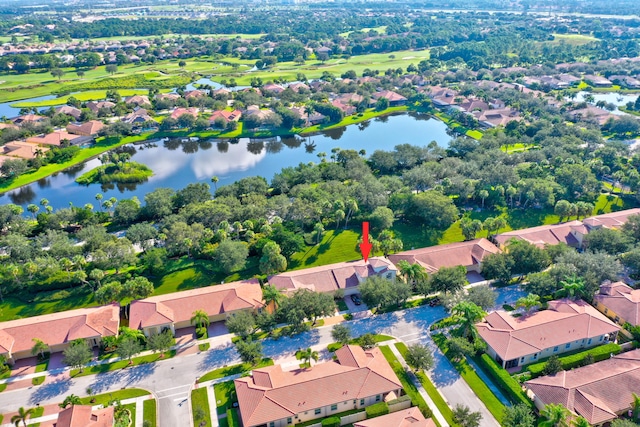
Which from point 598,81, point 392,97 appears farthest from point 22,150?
point 598,81

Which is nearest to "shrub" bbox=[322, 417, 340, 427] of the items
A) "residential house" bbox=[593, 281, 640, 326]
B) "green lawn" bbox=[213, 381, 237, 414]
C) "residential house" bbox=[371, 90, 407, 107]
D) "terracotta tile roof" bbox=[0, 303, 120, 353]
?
"green lawn" bbox=[213, 381, 237, 414]

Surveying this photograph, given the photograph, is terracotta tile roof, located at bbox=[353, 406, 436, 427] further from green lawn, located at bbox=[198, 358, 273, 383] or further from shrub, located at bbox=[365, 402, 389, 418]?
green lawn, located at bbox=[198, 358, 273, 383]

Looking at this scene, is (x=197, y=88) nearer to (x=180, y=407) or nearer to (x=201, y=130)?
(x=201, y=130)

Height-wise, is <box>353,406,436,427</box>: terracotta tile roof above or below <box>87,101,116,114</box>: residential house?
above

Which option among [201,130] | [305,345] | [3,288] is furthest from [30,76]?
[305,345]

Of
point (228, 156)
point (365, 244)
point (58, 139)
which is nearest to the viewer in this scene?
point (365, 244)

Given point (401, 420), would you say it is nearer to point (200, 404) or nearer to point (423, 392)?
point (423, 392)

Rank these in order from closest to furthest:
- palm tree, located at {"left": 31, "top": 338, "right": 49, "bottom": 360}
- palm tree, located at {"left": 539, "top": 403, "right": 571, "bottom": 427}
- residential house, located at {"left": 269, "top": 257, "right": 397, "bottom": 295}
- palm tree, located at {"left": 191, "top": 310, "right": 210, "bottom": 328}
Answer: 1. palm tree, located at {"left": 539, "top": 403, "right": 571, "bottom": 427}
2. palm tree, located at {"left": 31, "top": 338, "right": 49, "bottom": 360}
3. palm tree, located at {"left": 191, "top": 310, "right": 210, "bottom": 328}
4. residential house, located at {"left": 269, "top": 257, "right": 397, "bottom": 295}
